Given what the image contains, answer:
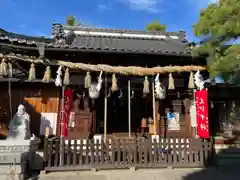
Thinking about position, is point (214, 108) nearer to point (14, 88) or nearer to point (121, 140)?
point (121, 140)

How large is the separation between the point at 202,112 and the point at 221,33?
3822mm

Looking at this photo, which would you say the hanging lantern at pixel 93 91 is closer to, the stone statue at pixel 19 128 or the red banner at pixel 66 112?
the red banner at pixel 66 112

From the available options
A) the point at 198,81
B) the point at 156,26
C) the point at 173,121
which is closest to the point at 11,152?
the point at 173,121

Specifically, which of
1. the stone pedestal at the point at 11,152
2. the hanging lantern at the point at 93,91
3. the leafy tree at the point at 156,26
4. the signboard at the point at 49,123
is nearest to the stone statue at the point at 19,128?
the stone pedestal at the point at 11,152

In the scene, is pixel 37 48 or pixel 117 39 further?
pixel 117 39

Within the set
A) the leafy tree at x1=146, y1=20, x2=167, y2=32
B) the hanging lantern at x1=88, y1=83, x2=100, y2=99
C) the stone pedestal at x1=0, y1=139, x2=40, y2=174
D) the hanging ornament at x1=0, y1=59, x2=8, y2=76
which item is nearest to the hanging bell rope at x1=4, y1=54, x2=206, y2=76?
the hanging ornament at x1=0, y1=59, x2=8, y2=76

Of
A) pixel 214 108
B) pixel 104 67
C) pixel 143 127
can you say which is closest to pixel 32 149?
pixel 104 67

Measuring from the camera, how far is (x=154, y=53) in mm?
8203

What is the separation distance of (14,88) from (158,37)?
30.6ft

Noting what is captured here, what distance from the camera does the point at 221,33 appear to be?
5160 mm

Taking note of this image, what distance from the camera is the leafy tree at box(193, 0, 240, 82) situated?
4.87 meters

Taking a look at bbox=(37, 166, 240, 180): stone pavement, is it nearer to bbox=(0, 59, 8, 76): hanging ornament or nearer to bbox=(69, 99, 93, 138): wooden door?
bbox=(69, 99, 93, 138): wooden door

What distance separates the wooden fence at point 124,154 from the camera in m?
7.59

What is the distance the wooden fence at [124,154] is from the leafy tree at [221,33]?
3720 mm
